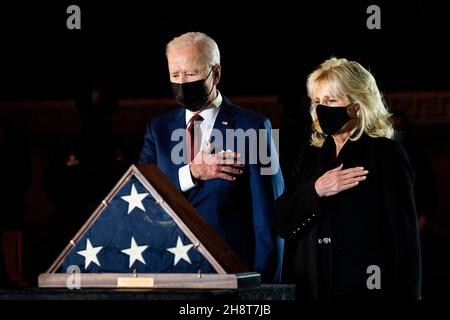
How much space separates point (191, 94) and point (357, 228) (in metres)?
0.83

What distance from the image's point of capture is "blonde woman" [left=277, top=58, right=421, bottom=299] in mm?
4351

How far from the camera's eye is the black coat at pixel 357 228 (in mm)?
4332

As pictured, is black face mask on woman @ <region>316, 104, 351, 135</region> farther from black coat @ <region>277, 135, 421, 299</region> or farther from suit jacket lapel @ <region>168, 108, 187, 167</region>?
suit jacket lapel @ <region>168, 108, 187, 167</region>

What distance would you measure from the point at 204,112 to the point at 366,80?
700 mm

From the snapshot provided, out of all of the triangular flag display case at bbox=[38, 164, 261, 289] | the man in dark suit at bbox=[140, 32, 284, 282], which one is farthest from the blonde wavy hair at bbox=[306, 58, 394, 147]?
the triangular flag display case at bbox=[38, 164, 261, 289]

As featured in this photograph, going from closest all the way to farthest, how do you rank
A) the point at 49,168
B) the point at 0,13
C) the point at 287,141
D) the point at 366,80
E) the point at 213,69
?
the point at 366,80, the point at 213,69, the point at 287,141, the point at 49,168, the point at 0,13

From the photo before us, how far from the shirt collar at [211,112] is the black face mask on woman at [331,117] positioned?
1.88ft

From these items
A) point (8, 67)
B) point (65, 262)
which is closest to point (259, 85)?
point (8, 67)

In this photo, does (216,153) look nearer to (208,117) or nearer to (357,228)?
(208,117)

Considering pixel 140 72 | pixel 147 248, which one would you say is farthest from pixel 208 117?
pixel 140 72

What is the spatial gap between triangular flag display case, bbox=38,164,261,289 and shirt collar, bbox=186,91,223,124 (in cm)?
75

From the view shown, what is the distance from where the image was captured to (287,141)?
7.86 metres

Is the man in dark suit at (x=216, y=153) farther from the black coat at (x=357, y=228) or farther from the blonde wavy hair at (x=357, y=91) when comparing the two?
the blonde wavy hair at (x=357, y=91)
